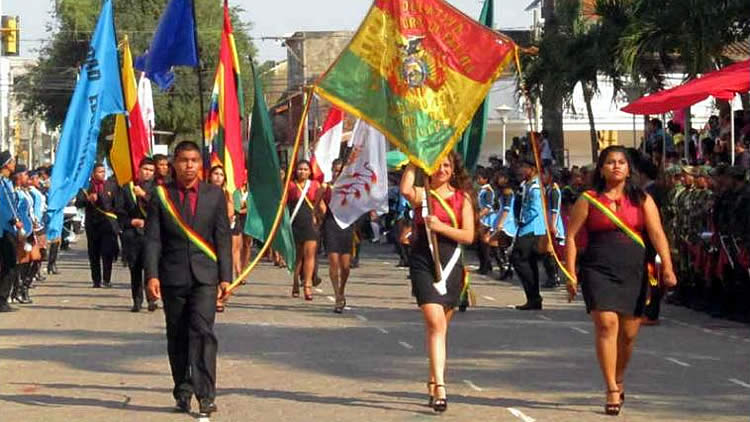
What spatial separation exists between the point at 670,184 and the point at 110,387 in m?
9.38

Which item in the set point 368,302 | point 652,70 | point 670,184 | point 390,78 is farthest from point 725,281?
point 652,70

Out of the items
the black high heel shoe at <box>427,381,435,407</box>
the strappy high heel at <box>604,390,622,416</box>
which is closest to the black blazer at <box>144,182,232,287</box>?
the black high heel shoe at <box>427,381,435,407</box>

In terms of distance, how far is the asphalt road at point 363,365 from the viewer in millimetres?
11328

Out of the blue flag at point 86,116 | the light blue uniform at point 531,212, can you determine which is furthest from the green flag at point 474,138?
the blue flag at point 86,116

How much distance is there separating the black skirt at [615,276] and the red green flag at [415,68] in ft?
5.80

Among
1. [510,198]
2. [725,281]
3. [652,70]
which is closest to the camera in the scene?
[725,281]

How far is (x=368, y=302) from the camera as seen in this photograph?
69.0 ft

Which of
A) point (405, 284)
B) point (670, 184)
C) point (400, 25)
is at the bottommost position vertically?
point (405, 284)

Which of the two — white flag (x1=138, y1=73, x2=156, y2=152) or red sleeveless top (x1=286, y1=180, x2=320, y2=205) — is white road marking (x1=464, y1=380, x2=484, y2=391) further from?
white flag (x1=138, y1=73, x2=156, y2=152)

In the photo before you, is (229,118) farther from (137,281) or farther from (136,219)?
(136,219)

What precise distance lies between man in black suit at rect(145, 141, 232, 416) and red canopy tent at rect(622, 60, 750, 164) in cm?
911

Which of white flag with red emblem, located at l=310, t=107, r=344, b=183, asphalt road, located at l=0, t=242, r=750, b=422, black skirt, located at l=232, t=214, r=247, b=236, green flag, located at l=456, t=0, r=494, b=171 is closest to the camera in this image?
asphalt road, located at l=0, t=242, r=750, b=422

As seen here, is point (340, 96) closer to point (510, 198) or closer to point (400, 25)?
point (400, 25)

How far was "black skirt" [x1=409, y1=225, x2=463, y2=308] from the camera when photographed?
37.2ft
